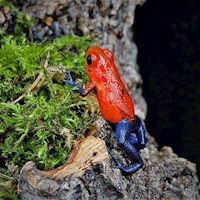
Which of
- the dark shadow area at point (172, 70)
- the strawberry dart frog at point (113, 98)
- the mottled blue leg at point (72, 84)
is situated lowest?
the dark shadow area at point (172, 70)

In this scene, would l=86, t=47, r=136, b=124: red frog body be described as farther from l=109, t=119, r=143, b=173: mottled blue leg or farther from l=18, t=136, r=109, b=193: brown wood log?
l=18, t=136, r=109, b=193: brown wood log

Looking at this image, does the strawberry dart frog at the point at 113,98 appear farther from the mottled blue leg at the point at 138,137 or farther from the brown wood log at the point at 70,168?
the brown wood log at the point at 70,168

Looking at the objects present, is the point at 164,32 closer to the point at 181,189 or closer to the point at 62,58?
the point at 62,58

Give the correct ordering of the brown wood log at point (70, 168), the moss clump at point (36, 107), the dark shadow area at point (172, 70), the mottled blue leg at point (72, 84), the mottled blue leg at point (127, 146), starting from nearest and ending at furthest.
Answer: the brown wood log at point (70, 168), the moss clump at point (36, 107), the mottled blue leg at point (127, 146), the mottled blue leg at point (72, 84), the dark shadow area at point (172, 70)

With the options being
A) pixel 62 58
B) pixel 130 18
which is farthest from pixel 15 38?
pixel 130 18

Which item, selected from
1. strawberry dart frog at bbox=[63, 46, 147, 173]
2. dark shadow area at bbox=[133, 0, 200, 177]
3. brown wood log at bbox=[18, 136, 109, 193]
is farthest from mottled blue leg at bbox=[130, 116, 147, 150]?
dark shadow area at bbox=[133, 0, 200, 177]

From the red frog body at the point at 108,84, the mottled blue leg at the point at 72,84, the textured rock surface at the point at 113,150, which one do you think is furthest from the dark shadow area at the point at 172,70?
the mottled blue leg at the point at 72,84

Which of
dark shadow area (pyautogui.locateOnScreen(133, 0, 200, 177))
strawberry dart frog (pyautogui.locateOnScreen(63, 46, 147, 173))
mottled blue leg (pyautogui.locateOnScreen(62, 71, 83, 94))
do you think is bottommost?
dark shadow area (pyautogui.locateOnScreen(133, 0, 200, 177))
